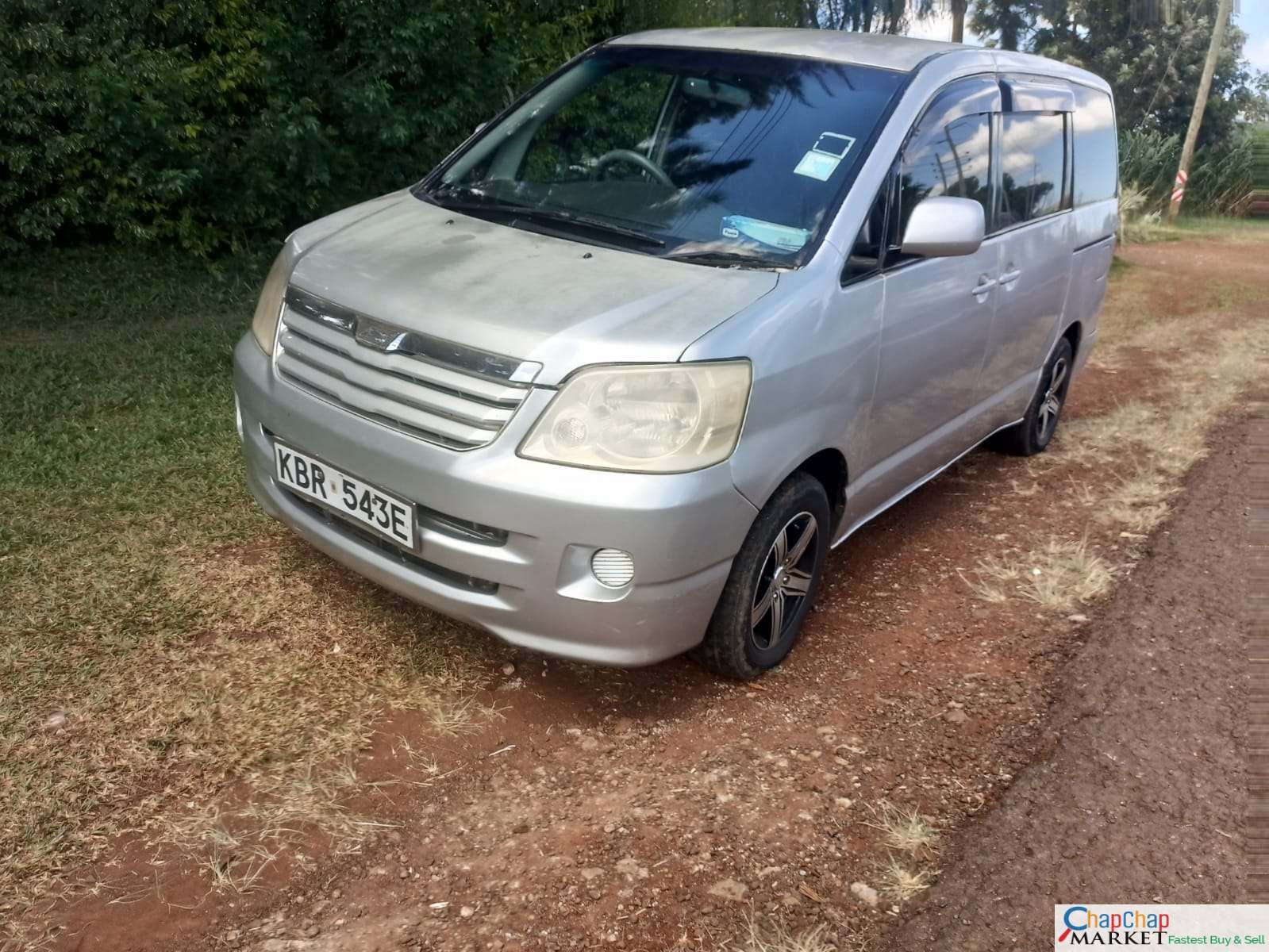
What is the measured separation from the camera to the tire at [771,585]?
3180 mm

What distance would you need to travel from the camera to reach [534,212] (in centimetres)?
369

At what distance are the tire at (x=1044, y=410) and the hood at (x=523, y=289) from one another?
3.00 meters

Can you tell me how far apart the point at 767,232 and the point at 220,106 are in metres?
6.16

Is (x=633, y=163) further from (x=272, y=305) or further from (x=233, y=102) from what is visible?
(x=233, y=102)

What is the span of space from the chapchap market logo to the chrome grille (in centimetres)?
186

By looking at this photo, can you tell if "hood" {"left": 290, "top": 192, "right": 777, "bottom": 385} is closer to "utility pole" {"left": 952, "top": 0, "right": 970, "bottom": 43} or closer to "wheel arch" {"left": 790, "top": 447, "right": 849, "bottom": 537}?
"wheel arch" {"left": 790, "top": 447, "right": 849, "bottom": 537}

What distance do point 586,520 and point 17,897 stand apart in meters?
1.53

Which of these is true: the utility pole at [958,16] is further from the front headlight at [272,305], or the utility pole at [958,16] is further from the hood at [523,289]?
the front headlight at [272,305]

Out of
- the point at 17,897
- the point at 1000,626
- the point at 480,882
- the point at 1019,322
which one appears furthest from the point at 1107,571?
the point at 17,897

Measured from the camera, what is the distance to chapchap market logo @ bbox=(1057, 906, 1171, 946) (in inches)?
104

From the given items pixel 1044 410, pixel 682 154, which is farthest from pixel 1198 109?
pixel 682 154

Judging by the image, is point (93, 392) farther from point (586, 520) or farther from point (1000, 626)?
point (1000, 626)

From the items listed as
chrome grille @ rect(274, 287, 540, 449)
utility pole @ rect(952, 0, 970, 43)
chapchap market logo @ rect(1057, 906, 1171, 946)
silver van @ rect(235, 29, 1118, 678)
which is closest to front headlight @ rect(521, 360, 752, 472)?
silver van @ rect(235, 29, 1118, 678)

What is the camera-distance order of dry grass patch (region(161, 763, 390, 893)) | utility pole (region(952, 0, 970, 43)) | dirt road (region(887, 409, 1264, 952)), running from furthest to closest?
utility pole (region(952, 0, 970, 43))
dirt road (region(887, 409, 1264, 952))
dry grass patch (region(161, 763, 390, 893))
